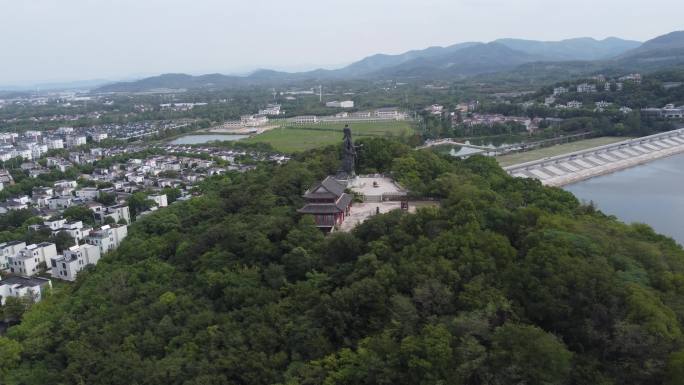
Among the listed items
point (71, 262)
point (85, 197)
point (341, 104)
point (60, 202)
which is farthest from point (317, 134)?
point (71, 262)

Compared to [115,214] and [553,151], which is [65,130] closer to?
[115,214]

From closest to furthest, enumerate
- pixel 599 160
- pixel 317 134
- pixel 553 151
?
pixel 599 160 → pixel 553 151 → pixel 317 134

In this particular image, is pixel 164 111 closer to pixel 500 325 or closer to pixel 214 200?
pixel 214 200

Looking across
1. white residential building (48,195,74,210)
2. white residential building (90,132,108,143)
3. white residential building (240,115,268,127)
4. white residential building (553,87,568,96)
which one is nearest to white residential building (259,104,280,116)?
white residential building (240,115,268,127)

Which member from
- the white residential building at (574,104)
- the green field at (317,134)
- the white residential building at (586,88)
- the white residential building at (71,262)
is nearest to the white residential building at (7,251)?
the white residential building at (71,262)

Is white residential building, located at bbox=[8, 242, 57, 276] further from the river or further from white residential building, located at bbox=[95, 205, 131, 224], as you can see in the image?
the river
